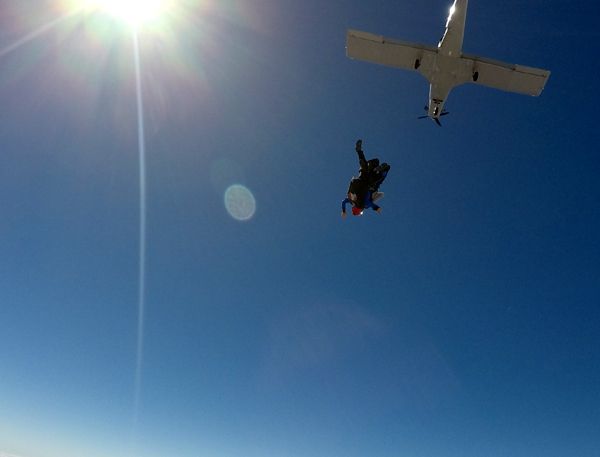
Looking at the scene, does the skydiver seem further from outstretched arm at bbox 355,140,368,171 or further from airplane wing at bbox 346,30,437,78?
airplane wing at bbox 346,30,437,78

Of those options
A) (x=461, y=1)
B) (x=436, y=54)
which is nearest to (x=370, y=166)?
(x=436, y=54)

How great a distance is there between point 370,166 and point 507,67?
30.6ft

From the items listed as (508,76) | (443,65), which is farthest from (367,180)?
(508,76)

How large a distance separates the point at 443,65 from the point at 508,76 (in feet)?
10.4

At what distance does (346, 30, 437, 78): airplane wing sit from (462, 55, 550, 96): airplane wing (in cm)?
187

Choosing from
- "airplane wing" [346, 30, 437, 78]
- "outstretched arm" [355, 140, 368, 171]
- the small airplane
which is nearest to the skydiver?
"outstretched arm" [355, 140, 368, 171]

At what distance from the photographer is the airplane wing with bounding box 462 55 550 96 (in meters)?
16.5

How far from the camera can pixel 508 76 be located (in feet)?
55.1

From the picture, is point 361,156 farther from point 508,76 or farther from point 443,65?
point 508,76

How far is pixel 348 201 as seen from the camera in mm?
14680

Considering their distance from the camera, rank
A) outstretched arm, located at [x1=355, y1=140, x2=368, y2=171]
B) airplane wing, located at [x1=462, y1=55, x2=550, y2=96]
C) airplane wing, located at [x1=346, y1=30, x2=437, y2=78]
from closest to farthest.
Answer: outstretched arm, located at [x1=355, y1=140, x2=368, y2=171] < airplane wing, located at [x1=346, y1=30, x2=437, y2=78] < airplane wing, located at [x1=462, y1=55, x2=550, y2=96]

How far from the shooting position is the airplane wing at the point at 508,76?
16.5 m

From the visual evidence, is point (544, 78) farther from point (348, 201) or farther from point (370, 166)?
point (348, 201)

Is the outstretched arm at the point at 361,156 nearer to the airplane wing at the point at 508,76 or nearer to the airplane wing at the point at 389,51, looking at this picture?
the airplane wing at the point at 389,51
